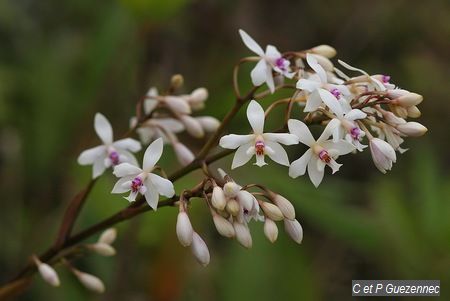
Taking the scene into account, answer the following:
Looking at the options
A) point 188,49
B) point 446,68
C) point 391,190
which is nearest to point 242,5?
point 188,49

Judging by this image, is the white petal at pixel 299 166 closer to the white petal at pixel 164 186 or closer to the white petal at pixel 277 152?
the white petal at pixel 277 152

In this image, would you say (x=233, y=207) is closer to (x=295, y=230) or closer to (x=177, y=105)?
(x=295, y=230)

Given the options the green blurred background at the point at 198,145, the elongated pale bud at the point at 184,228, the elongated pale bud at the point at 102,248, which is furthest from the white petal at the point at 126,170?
the green blurred background at the point at 198,145

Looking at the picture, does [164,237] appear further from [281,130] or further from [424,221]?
[281,130]

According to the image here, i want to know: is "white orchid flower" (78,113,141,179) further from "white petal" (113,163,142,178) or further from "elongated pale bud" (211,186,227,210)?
"elongated pale bud" (211,186,227,210)

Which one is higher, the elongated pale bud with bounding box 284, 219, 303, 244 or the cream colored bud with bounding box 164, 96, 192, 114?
the cream colored bud with bounding box 164, 96, 192, 114

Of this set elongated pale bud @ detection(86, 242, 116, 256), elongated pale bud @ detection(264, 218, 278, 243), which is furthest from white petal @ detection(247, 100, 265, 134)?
elongated pale bud @ detection(86, 242, 116, 256)
